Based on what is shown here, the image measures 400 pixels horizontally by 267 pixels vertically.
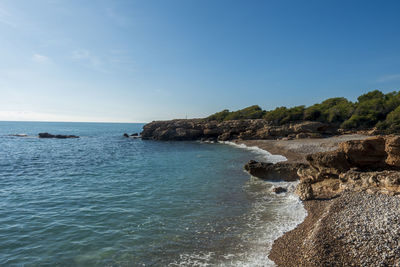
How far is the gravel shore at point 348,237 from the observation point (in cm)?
723

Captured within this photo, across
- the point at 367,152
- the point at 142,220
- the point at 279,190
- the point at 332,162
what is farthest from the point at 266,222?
the point at 367,152

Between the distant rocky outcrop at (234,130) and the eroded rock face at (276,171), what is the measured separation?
1239 inches

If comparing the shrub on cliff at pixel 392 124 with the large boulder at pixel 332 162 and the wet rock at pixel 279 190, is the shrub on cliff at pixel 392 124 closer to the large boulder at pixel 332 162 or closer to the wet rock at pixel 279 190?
the large boulder at pixel 332 162

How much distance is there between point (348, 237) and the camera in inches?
322

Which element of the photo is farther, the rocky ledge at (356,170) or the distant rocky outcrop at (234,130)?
the distant rocky outcrop at (234,130)

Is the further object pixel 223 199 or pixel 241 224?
pixel 223 199

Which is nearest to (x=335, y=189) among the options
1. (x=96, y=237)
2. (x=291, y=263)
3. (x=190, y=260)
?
(x=291, y=263)

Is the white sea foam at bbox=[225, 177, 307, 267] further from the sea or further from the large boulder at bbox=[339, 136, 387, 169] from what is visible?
the large boulder at bbox=[339, 136, 387, 169]

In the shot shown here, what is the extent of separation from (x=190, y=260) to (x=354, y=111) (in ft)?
206

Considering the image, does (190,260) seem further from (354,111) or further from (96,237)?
(354,111)

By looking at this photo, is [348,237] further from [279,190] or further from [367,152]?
[367,152]

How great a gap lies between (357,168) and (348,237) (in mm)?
8348

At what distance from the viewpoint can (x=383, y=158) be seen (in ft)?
46.8

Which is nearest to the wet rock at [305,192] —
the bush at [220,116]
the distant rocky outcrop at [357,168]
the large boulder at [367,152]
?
the distant rocky outcrop at [357,168]
